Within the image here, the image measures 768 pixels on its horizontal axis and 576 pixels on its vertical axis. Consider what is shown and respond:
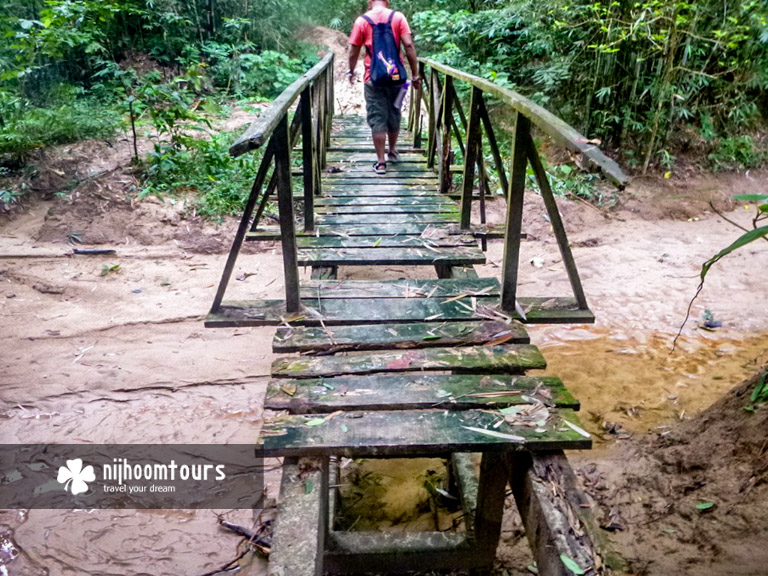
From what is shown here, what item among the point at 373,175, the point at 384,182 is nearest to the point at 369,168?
the point at 373,175

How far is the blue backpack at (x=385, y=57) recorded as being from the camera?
4234 mm

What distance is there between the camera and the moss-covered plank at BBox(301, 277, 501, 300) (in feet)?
9.18

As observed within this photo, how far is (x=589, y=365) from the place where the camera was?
14.3 feet

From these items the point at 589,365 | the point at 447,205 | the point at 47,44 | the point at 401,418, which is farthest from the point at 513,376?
the point at 47,44

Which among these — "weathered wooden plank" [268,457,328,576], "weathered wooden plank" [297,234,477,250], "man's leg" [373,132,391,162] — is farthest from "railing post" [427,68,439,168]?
"weathered wooden plank" [268,457,328,576]

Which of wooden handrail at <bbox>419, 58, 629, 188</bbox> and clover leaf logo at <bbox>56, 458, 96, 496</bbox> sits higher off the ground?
wooden handrail at <bbox>419, 58, 629, 188</bbox>

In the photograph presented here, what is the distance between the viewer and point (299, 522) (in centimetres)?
163

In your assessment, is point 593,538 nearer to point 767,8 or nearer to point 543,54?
point 767,8

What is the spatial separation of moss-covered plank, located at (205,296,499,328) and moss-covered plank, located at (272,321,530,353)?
0.05 m

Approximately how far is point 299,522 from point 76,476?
2.34m

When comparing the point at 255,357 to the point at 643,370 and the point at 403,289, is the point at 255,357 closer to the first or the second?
the point at 403,289

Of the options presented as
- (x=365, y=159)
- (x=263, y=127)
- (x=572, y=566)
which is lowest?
(x=572, y=566)

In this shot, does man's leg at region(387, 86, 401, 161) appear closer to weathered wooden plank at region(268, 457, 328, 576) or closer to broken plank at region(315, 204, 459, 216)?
broken plank at region(315, 204, 459, 216)

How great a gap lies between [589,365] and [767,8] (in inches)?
193
